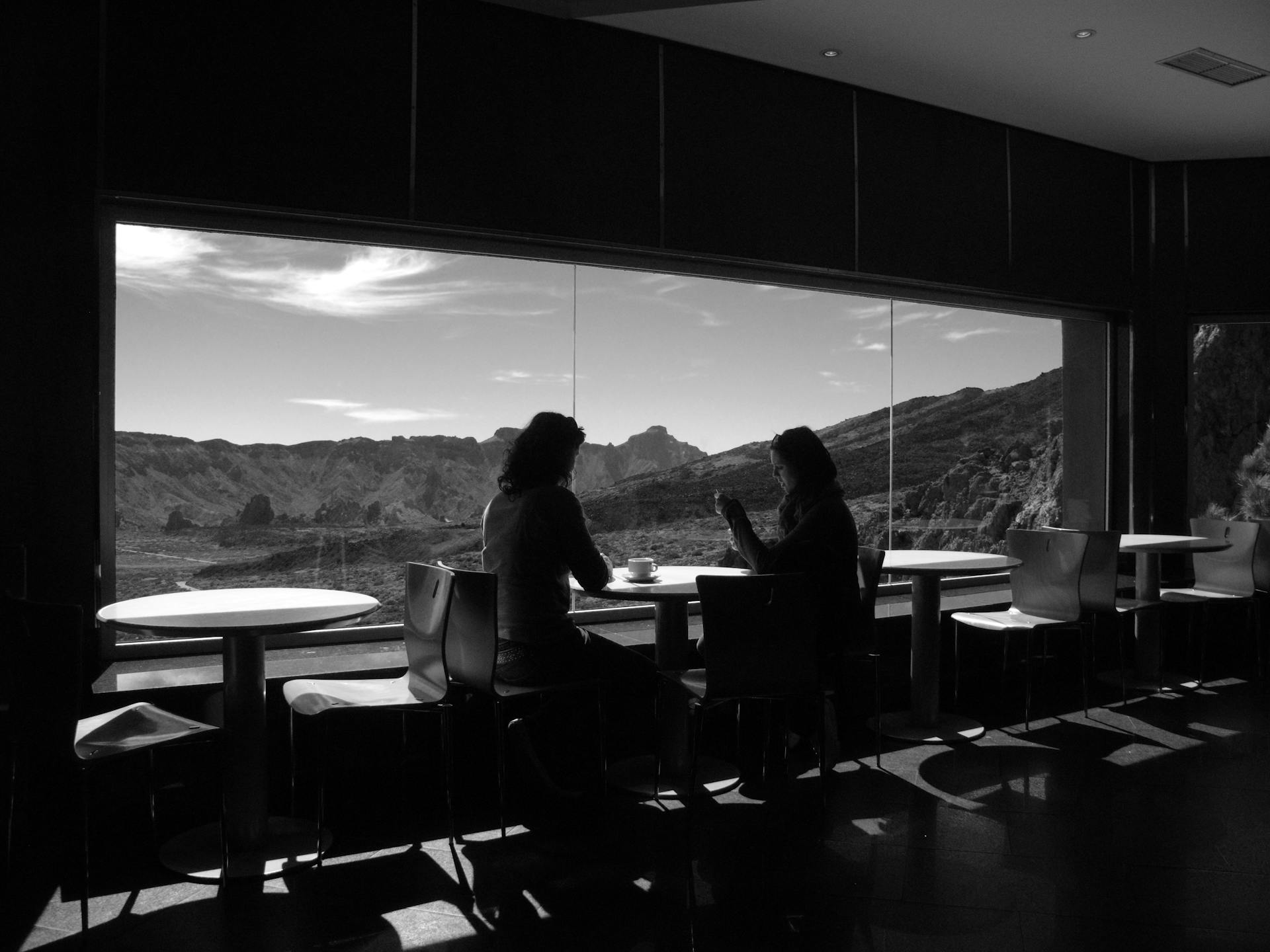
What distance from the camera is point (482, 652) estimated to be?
3.25 m

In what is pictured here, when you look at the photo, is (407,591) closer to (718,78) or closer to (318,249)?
(318,249)

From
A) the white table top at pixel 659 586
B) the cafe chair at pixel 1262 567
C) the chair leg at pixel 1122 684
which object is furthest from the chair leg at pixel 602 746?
the cafe chair at pixel 1262 567

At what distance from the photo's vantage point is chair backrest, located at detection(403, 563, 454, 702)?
10.5 feet

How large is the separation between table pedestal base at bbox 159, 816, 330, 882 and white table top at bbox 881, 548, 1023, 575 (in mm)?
2582

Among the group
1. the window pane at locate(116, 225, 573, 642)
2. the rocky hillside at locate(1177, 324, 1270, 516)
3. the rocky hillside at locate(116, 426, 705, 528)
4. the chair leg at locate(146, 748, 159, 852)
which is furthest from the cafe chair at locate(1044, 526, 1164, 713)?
the chair leg at locate(146, 748, 159, 852)

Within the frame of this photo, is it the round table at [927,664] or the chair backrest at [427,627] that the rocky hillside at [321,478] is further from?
the round table at [927,664]

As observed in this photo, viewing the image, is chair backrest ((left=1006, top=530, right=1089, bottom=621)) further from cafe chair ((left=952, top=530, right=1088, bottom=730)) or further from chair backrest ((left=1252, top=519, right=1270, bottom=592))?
chair backrest ((left=1252, top=519, right=1270, bottom=592))

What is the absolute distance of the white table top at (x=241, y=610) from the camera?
9.48 ft

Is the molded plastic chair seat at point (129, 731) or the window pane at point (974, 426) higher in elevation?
the window pane at point (974, 426)

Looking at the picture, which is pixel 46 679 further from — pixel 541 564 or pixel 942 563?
pixel 942 563

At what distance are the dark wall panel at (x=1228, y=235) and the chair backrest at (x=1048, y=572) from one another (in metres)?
2.84

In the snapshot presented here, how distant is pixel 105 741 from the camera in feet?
9.23

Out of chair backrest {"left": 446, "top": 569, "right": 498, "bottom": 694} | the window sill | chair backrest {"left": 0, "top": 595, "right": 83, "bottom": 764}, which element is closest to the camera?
chair backrest {"left": 0, "top": 595, "right": 83, "bottom": 764}

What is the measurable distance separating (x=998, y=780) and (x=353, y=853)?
2612 millimetres
